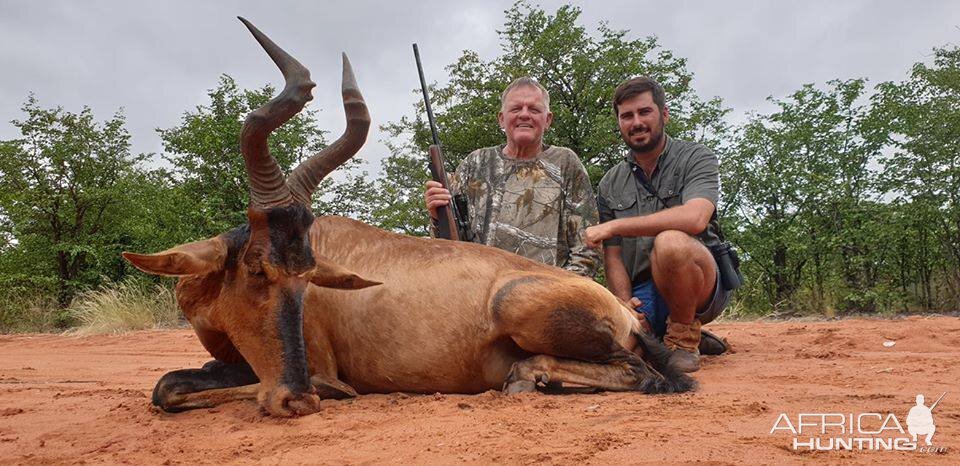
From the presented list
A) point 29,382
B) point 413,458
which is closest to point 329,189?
point 29,382

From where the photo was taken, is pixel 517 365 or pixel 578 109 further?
pixel 578 109

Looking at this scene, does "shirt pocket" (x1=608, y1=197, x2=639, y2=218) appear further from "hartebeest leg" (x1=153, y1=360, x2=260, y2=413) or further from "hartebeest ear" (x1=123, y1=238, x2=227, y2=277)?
"hartebeest ear" (x1=123, y1=238, x2=227, y2=277)

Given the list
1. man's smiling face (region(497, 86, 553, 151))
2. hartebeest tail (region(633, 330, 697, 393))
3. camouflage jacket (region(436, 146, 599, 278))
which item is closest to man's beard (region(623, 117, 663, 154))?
camouflage jacket (region(436, 146, 599, 278))

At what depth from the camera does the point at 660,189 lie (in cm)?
637

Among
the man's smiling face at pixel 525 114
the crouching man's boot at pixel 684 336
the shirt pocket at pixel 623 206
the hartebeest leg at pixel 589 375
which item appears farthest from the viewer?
the man's smiling face at pixel 525 114

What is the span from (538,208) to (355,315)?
116 inches

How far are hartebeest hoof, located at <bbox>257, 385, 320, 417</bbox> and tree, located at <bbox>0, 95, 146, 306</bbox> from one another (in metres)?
18.5

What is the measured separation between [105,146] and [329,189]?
7.11 meters

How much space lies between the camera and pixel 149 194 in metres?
22.1

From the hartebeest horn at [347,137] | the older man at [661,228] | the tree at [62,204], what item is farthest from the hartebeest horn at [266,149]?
the tree at [62,204]

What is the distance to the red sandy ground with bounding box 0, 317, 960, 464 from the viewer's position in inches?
105

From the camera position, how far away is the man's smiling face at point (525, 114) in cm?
682

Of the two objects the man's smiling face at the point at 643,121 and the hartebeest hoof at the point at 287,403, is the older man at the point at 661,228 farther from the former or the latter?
the hartebeest hoof at the point at 287,403

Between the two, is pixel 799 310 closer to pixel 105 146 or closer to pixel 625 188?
pixel 625 188
